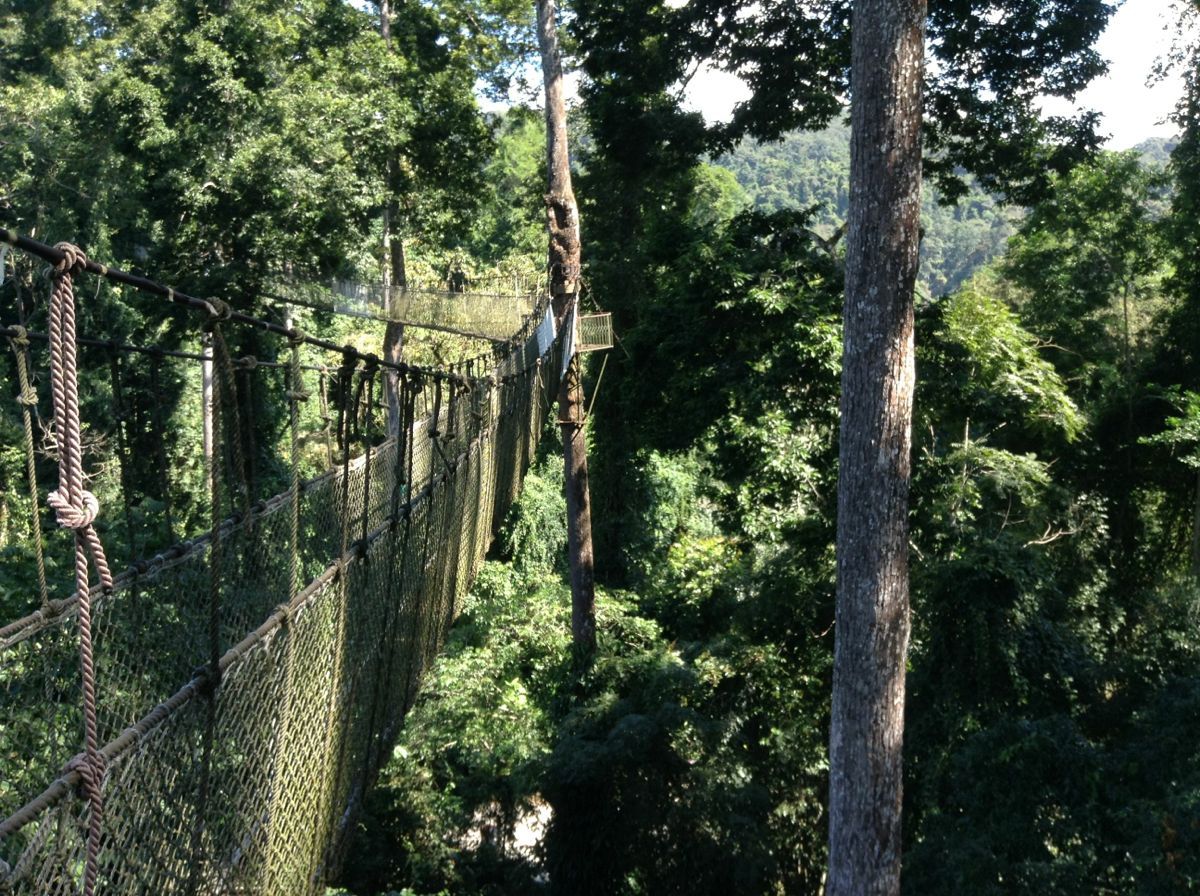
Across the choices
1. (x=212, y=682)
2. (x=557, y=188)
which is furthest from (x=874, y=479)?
(x=557, y=188)

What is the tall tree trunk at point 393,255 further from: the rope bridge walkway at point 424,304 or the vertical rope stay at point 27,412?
the vertical rope stay at point 27,412

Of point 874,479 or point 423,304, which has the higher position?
point 423,304

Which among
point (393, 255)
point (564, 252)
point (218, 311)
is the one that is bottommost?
point (218, 311)

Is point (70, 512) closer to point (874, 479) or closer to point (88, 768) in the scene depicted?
point (88, 768)

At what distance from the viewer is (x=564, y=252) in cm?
630

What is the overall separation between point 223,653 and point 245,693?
0.34 m

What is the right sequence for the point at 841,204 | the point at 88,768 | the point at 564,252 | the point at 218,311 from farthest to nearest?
the point at 841,204, the point at 564,252, the point at 218,311, the point at 88,768

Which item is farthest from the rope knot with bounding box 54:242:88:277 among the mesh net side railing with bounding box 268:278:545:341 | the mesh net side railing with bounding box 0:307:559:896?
the mesh net side railing with bounding box 268:278:545:341

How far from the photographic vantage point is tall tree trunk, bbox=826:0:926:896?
11.3 feet

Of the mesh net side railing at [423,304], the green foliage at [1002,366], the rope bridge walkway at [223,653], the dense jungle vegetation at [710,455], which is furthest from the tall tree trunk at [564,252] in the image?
the rope bridge walkway at [223,653]

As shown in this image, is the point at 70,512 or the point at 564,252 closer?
the point at 70,512

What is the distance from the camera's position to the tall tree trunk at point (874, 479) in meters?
3.44

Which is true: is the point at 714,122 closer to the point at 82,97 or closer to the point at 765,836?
the point at 765,836

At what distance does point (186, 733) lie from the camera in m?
1.34
